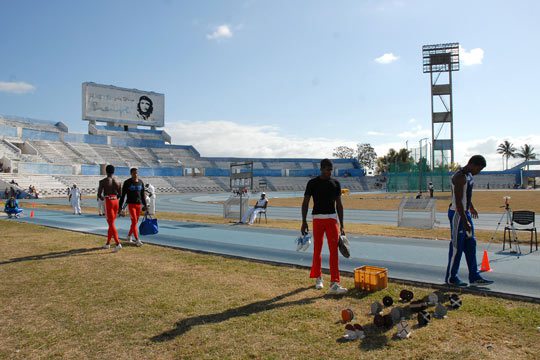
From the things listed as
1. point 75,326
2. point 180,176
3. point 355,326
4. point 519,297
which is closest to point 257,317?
point 355,326

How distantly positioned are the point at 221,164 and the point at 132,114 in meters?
18.6

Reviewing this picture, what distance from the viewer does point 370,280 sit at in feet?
19.4

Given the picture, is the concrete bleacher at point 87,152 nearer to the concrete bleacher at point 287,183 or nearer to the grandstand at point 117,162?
the grandstand at point 117,162

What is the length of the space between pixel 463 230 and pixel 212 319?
369cm

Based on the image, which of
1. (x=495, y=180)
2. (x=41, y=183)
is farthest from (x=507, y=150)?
(x=41, y=183)

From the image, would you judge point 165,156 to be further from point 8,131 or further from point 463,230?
point 463,230

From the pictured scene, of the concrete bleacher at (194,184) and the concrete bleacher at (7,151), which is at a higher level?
the concrete bleacher at (7,151)

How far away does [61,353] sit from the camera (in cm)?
385

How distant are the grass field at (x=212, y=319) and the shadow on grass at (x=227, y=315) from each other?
12 mm

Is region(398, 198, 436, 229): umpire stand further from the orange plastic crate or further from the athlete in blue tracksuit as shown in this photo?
the orange plastic crate

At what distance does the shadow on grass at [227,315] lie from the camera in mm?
4276

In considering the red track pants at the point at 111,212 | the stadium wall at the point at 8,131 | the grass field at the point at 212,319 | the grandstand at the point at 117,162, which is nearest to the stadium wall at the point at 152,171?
the grandstand at the point at 117,162

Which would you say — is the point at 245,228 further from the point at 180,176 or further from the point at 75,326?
the point at 180,176

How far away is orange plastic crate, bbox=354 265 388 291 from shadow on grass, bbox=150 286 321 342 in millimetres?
708
